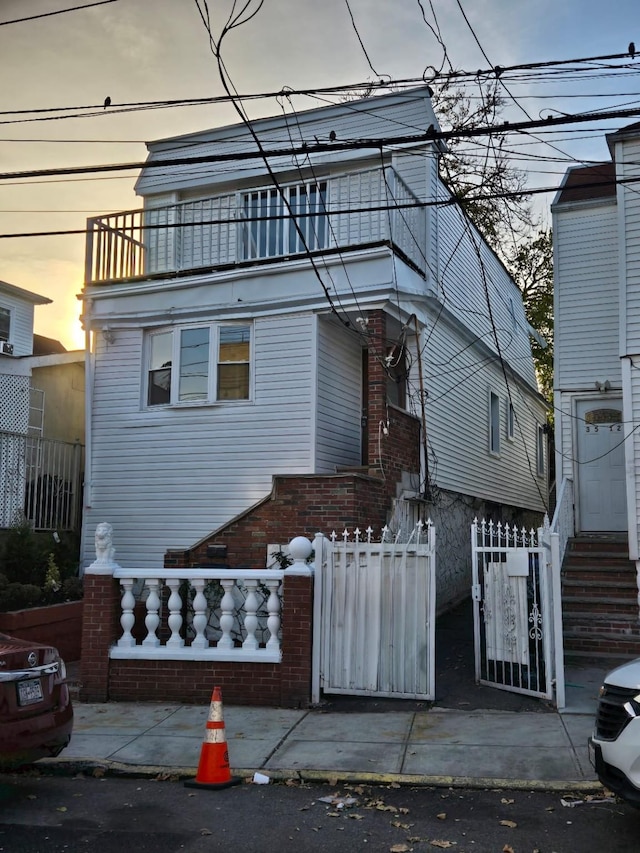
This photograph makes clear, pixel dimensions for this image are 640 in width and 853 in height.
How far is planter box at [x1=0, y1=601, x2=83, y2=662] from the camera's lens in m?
9.96

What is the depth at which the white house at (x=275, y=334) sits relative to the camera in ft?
39.8

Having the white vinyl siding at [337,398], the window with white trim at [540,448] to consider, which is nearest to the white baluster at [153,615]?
the white vinyl siding at [337,398]

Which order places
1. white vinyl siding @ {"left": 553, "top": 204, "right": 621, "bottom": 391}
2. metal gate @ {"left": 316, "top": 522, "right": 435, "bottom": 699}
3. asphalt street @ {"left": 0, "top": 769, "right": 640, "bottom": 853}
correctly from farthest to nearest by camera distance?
white vinyl siding @ {"left": 553, "top": 204, "right": 621, "bottom": 391} < metal gate @ {"left": 316, "top": 522, "right": 435, "bottom": 699} < asphalt street @ {"left": 0, "top": 769, "right": 640, "bottom": 853}

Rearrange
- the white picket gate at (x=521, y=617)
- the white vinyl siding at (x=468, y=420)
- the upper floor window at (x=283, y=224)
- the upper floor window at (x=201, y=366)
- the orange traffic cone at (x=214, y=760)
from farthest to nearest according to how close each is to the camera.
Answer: the white vinyl siding at (x=468, y=420) < the upper floor window at (x=283, y=224) < the upper floor window at (x=201, y=366) < the white picket gate at (x=521, y=617) < the orange traffic cone at (x=214, y=760)

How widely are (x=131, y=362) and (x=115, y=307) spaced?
39.9 inches

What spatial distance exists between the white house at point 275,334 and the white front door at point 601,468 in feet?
7.90

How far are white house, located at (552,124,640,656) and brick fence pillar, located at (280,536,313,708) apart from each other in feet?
17.4

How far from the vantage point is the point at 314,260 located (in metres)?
12.2

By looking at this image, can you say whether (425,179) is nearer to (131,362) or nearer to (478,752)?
(131,362)

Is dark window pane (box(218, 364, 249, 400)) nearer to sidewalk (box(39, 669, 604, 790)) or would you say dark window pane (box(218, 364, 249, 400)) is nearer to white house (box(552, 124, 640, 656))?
white house (box(552, 124, 640, 656))

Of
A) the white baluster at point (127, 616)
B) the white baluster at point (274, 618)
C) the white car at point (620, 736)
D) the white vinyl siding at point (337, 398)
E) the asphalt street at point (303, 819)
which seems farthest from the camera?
the white vinyl siding at point (337, 398)

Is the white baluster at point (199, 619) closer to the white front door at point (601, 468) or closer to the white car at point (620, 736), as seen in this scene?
the white car at point (620, 736)

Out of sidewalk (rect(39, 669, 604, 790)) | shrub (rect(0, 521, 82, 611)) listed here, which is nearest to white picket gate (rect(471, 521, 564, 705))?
sidewalk (rect(39, 669, 604, 790))

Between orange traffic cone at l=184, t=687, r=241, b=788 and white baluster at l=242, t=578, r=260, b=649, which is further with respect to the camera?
white baluster at l=242, t=578, r=260, b=649
